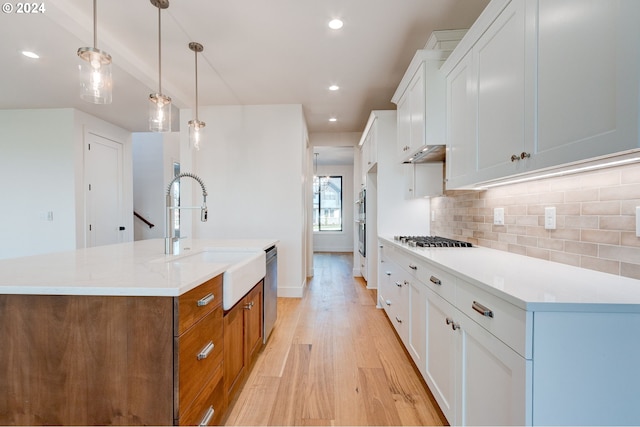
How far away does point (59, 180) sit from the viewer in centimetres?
399

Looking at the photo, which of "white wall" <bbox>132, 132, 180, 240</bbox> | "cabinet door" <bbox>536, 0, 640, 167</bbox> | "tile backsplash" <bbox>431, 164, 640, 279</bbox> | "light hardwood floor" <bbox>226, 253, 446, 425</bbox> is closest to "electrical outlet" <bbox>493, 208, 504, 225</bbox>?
"tile backsplash" <bbox>431, 164, 640, 279</bbox>

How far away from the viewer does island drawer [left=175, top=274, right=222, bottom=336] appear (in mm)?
1035

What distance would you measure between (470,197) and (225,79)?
9.45 ft

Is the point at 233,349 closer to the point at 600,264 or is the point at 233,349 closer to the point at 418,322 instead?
the point at 418,322

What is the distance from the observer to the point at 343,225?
818cm

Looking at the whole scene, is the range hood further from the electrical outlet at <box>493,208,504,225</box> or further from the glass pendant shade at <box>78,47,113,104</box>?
the glass pendant shade at <box>78,47,113,104</box>

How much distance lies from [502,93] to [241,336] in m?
1.99

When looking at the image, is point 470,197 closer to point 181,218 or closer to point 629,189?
point 629,189

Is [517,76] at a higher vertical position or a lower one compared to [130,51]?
lower

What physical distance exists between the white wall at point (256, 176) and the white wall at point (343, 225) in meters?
4.21

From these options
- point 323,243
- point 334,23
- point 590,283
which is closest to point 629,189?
point 590,283

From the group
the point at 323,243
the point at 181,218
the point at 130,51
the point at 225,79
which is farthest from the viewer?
the point at 323,243

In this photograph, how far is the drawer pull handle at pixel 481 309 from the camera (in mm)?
1023

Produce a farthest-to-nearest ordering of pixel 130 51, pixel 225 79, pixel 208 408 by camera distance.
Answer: pixel 225 79, pixel 130 51, pixel 208 408
